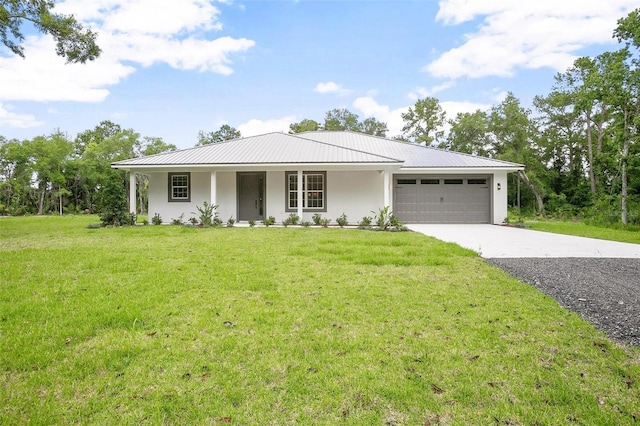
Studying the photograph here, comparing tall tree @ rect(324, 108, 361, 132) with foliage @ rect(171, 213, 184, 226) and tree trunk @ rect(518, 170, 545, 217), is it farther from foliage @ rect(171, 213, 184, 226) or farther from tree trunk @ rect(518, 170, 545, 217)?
foliage @ rect(171, 213, 184, 226)

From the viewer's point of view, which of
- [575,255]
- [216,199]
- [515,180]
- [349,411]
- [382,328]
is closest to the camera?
[349,411]

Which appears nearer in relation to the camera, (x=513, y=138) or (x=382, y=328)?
(x=382, y=328)

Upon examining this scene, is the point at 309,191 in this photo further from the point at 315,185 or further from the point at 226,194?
the point at 226,194

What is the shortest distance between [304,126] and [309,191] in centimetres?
2290

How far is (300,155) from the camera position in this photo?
14.0 meters

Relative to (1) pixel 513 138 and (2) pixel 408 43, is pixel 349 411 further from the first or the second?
(1) pixel 513 138

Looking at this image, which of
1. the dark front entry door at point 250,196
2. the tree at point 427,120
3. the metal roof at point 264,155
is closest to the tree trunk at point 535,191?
the tree at point 427,120

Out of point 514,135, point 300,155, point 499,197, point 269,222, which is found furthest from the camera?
point 514,135

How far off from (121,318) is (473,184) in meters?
15.0

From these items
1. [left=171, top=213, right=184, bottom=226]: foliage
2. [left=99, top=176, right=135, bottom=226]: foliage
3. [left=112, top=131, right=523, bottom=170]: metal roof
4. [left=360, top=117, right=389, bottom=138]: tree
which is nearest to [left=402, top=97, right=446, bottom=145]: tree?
[left=360, top=117, right=389, bottom=138]: tree

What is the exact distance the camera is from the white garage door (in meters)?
15.3

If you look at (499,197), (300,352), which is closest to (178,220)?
(300,352)

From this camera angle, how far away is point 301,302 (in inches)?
158

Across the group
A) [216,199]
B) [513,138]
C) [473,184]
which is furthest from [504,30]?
[216,199]
